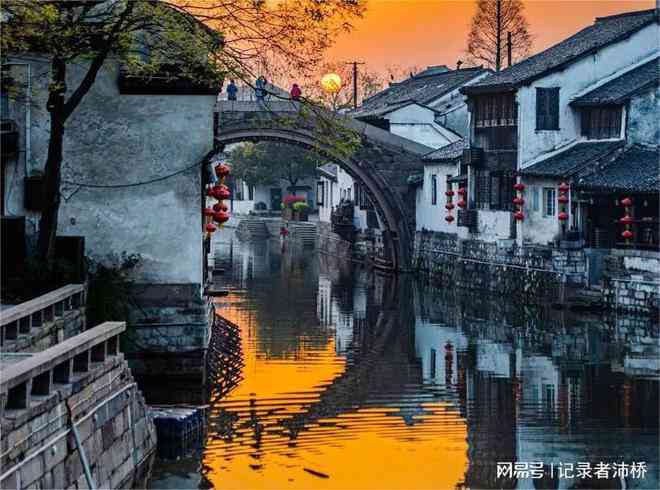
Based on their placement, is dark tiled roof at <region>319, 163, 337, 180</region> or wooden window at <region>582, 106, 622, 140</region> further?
dark tiled roof at <region>319, 163, 337, 180</region>

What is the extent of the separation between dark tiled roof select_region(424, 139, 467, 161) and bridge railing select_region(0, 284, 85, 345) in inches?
1165

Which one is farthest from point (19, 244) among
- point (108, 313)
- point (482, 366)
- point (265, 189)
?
point (265, 189)

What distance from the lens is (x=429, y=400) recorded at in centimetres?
2564

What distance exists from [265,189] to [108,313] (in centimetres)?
6810

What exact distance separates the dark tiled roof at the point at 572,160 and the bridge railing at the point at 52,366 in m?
25.2

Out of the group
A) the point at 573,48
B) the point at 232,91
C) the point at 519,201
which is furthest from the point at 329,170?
the point at 519,201

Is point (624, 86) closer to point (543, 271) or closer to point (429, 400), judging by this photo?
point (543, 271)

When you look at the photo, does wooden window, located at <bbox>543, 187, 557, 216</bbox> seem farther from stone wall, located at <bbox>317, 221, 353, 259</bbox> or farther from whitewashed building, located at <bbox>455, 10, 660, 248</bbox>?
stone wall, located at <bbox>317, 221, 353, 259</bbox>

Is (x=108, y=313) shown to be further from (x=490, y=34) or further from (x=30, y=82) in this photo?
(x=490, y=34)

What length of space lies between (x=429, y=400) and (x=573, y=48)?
24.3 m

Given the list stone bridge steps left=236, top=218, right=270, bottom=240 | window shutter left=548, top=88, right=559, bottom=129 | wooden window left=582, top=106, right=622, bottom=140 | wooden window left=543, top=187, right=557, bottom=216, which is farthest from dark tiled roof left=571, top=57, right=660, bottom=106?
stone bridge steps left=236, top=218, right=270, bottom=240

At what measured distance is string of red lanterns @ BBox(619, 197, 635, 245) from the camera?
37.8 metres

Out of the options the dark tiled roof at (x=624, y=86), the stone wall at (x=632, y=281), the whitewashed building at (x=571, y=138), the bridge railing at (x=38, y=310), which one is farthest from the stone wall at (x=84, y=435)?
the dark tiled roof at (x=624, y=86)

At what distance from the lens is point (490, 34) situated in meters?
76.5
